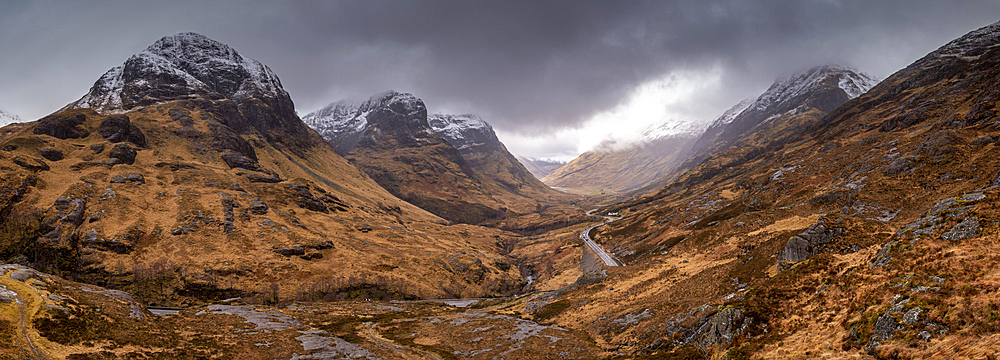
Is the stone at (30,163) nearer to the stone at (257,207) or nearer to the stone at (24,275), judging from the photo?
the stone at (257,207)

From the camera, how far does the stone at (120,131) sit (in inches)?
6083

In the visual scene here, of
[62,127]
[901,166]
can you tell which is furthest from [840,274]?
[62,127]

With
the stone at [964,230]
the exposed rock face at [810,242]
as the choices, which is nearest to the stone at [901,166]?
the exposed rock face at [810,242]

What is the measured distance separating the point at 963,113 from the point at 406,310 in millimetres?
148702

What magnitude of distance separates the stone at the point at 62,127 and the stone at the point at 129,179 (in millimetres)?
55993

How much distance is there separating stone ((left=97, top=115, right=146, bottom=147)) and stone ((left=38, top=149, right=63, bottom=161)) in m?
25.0

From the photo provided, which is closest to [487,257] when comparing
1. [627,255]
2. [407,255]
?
[407,255]

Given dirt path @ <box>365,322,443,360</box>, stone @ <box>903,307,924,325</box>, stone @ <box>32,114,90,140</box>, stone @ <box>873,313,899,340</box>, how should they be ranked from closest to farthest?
stone @ <box>903,307,924,325</box> < stone @ <box>873,313,899,340</box> < dirt path @ <box>365,322,443,360</box> < stone @ <box>32,114,90,140</box>

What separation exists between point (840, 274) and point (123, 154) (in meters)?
212

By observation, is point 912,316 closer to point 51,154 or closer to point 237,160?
point 51,154

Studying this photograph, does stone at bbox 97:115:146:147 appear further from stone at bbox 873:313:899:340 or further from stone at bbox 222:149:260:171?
stone at bbox 873:313:899:340

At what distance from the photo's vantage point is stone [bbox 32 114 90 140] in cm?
14525

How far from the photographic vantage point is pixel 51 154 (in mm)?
125875

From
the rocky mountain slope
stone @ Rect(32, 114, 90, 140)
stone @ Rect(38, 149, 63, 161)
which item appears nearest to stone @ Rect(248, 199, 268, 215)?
stone @ Rect(38, 149, 63, 161)
